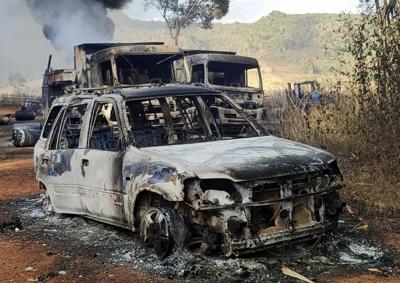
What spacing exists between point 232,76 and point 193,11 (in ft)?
81.4

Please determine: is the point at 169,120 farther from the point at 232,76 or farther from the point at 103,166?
the point at 232,76

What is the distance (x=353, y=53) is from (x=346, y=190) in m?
2.26

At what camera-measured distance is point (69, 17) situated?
3453 cm

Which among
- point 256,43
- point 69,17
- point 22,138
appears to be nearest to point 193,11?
point 69,17

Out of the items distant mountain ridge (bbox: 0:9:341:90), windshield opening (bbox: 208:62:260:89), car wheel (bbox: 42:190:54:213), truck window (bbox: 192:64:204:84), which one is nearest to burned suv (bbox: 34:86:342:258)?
car wheel (bbox: 42:190:54:213)

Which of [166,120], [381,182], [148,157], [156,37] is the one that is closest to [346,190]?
[381,182]

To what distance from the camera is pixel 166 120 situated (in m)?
5.63

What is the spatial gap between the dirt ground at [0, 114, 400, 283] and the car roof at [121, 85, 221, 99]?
1.55 meters

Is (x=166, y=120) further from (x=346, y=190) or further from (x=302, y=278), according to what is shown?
(x=346, y=190)

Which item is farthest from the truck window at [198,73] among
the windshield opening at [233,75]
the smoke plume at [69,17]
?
the smoke plume at [69,17]

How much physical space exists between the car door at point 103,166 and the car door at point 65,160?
0.67 feet

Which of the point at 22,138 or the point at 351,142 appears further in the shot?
the point at 22,138

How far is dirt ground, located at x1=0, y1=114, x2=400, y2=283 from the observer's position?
4.27 metres

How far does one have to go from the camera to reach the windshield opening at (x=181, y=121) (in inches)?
215
